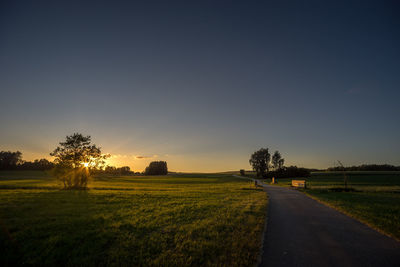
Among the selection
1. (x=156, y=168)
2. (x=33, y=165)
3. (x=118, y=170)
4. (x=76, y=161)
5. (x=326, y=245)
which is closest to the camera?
(x=326, y=245)

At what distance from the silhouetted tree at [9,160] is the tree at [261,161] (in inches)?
4800

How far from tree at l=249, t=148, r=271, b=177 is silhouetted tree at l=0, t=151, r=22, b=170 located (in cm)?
12191

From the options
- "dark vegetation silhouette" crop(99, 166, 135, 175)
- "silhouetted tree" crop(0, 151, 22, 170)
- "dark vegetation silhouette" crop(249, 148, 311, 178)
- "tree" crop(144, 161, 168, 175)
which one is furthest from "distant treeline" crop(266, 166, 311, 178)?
"silhouetted tree" crop(0, 151, 22, 170)

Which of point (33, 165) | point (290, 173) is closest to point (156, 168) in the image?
point (33, 165)

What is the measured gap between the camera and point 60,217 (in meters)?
10.8

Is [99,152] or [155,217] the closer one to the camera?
[155,217]

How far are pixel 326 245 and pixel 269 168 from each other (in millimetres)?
94577

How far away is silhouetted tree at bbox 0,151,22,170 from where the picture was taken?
83688 mm

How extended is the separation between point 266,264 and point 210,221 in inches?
195

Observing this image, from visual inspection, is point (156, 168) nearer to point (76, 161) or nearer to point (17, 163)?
point (17, 163)

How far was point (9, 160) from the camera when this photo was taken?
8669 centimetres

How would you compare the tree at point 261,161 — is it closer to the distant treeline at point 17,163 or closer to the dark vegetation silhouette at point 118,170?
the distant treeline at point 17,163

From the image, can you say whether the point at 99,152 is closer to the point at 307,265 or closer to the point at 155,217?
the point at 155,217

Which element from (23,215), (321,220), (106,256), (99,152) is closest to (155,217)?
(106,256)
